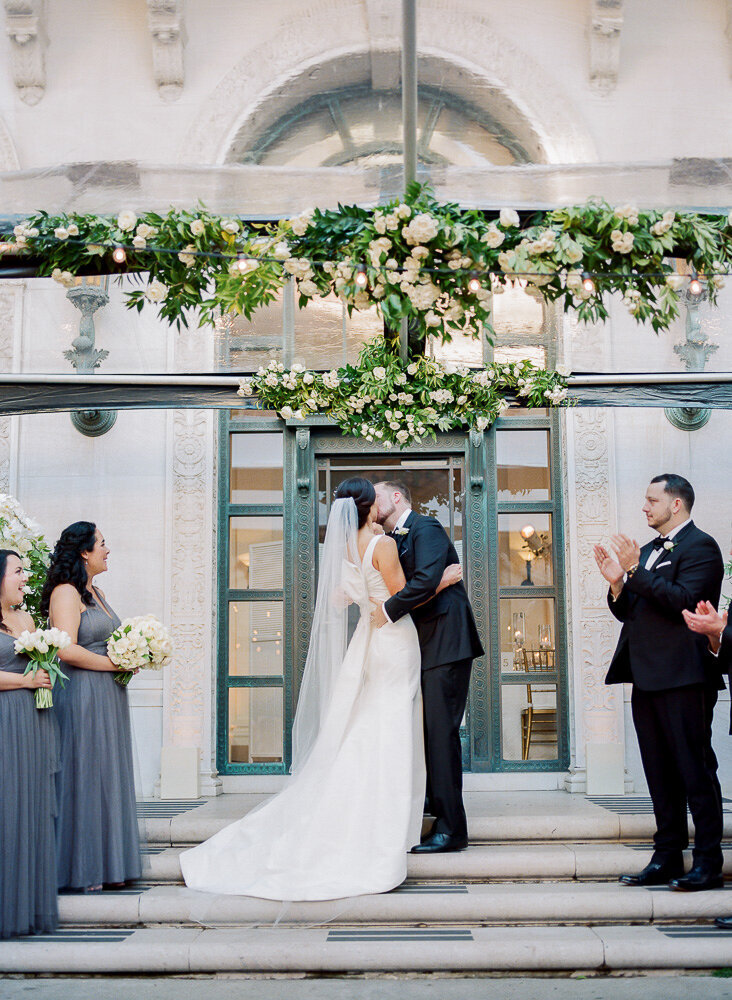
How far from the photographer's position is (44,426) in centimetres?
838

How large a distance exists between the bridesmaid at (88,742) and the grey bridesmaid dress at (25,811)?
34cm

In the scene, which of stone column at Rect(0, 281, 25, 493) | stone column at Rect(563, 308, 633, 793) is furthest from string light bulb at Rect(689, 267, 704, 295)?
stone column at Rect(0, 281, 25, 493)

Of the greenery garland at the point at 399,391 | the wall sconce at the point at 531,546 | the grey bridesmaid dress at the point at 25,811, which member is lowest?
the grey bridesmaid dress at the point at 25,811

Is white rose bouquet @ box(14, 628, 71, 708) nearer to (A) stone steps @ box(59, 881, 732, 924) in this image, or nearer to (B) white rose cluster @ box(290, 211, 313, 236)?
(A) stone steps @ box(59, 881, 732, 924)

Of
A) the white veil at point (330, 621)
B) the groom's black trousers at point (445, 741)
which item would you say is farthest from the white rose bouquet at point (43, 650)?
the groom's black trousers at point (445, 741)

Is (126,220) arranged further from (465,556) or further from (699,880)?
(465,556)

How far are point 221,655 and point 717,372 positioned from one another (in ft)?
15.0

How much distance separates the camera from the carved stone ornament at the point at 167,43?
7.19 meters

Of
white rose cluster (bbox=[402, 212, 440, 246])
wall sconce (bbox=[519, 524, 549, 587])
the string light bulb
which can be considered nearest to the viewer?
white rose cluster (bbox=[402, 212, 440, 246])

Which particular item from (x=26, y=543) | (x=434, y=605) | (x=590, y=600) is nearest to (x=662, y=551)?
(x=434, y=605)

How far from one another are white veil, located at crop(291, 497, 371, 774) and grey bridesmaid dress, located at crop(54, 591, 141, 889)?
3.36 ft

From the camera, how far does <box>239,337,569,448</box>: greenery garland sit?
6.32 m

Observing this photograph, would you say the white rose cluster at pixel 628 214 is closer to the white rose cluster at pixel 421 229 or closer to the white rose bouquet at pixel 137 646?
the white rose cluster at pixel 421 229

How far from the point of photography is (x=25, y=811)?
→ 4.84 meters
